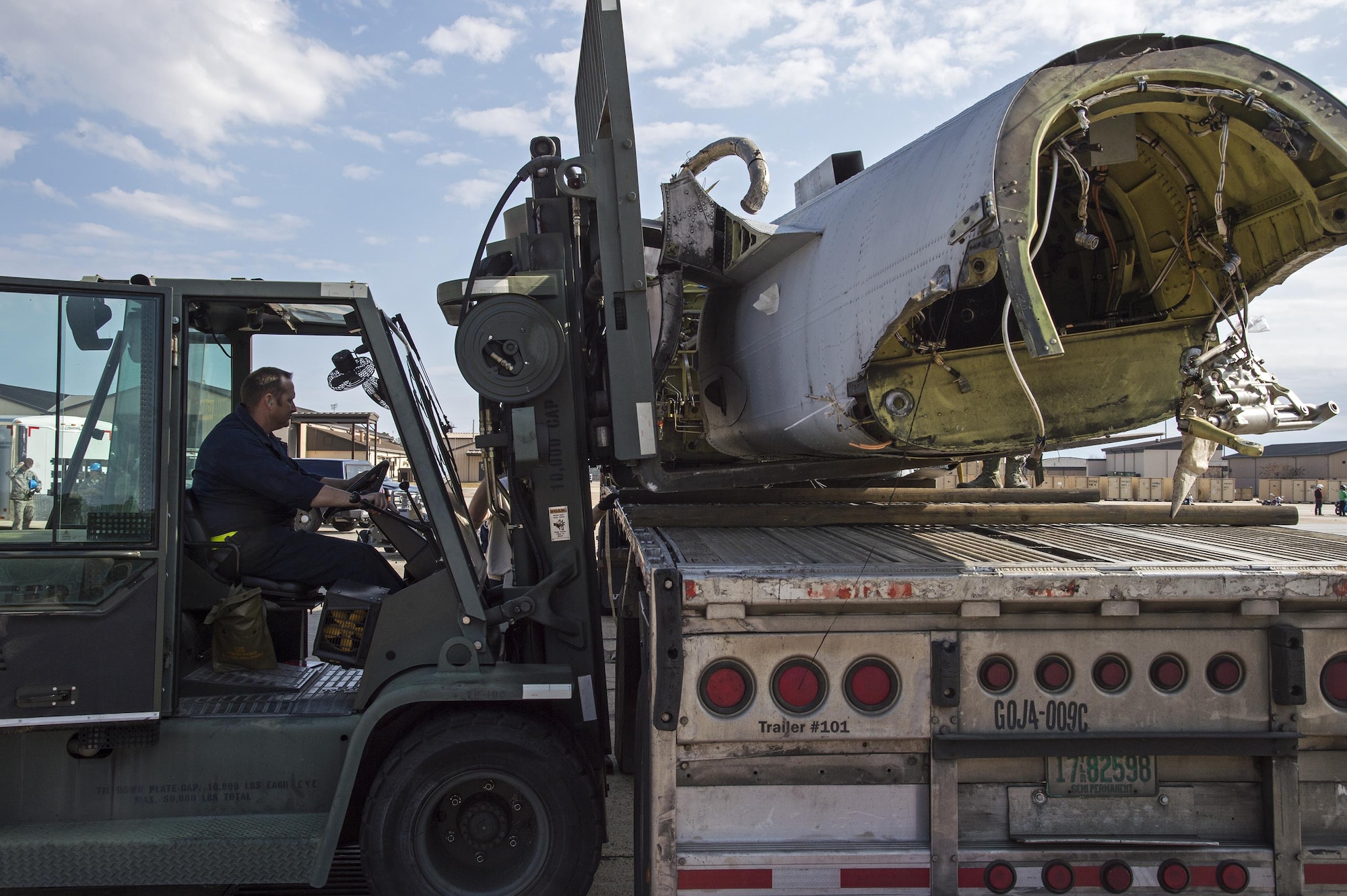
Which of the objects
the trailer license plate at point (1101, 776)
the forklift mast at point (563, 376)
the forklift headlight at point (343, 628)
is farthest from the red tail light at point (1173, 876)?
the forklift headlight at point (343, 628)

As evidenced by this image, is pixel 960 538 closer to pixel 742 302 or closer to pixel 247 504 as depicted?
pixel 742 302

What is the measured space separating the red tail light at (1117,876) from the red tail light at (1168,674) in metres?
0.53

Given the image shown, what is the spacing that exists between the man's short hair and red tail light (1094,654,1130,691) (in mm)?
3368

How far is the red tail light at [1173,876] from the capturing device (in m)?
2.68

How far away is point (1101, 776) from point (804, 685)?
924mm

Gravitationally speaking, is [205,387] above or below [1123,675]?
above

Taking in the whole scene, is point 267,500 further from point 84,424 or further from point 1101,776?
point 1101,776

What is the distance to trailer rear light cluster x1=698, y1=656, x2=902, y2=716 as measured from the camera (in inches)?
107

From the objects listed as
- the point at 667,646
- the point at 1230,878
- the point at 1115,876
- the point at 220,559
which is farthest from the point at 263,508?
the point at 1230,878

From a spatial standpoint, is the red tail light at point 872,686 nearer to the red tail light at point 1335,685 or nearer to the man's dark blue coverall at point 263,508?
the red tail light at point 1335,685

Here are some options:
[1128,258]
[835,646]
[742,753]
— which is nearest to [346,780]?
[742,753]

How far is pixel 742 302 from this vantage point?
4.77 metres

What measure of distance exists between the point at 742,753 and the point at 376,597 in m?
1.73

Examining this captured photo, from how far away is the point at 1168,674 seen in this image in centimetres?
275
